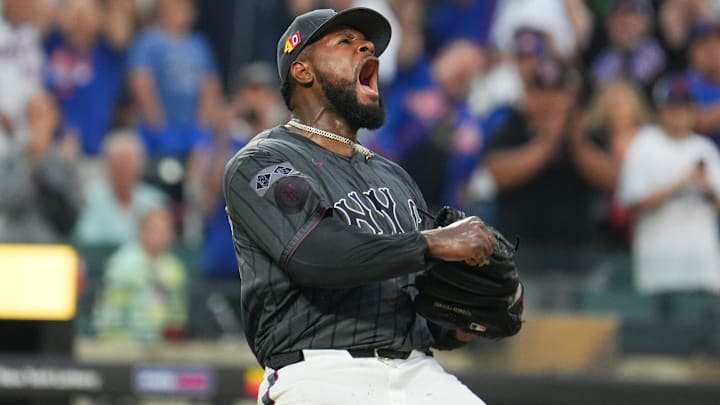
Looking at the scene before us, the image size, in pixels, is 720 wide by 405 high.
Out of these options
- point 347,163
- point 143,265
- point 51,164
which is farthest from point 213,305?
point 347,163

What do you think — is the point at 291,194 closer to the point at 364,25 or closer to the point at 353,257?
the point at 353,257

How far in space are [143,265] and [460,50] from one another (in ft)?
7.96

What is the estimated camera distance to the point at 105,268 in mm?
6430

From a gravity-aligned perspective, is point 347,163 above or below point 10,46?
below

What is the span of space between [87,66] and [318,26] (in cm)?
480

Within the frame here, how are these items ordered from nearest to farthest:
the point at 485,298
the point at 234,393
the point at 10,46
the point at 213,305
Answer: the point at 485,298, the point at 234,393, the point at 213,305, the point at 10,46

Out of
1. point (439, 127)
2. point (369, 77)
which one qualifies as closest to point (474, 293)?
point (369, 77)

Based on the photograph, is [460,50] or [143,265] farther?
[460,50]

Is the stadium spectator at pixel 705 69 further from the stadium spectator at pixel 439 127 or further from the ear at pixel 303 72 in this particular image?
the ear at pixel 303 72

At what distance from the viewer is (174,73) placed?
782 centimetres

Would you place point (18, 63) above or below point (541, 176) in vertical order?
above

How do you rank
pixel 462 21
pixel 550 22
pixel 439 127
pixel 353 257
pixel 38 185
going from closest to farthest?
pixel 353 257 → pixel 38 185 → pixel 439 127 → pixel 550 22 → pixel 462 21

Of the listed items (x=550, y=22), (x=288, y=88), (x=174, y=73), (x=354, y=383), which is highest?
(x=550, y=22)

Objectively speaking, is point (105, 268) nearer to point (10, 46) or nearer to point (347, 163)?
point (10, 46)
